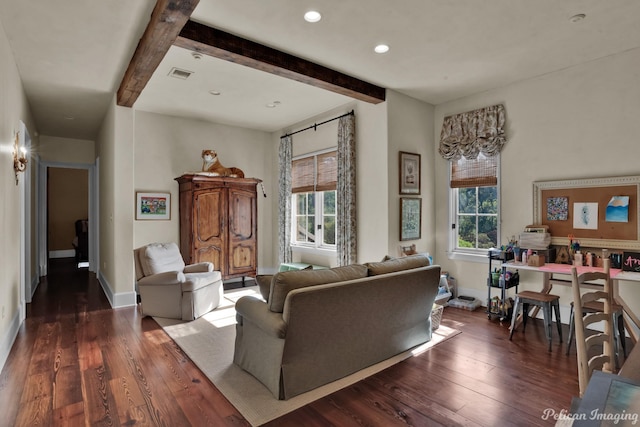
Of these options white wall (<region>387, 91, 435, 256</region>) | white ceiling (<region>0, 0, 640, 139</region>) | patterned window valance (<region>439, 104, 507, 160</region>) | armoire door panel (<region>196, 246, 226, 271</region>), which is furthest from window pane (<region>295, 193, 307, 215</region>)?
patterned window valance (<region>439, 104, 507, 160</region>)

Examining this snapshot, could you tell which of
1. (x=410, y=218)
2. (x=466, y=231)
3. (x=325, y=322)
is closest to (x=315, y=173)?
(x=410, y=218)

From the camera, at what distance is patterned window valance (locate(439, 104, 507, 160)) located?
455cm

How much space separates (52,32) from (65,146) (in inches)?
196

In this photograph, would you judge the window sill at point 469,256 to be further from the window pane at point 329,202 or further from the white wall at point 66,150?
the white wall at point 66,150

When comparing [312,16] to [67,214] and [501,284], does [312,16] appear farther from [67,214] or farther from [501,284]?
[67,214]

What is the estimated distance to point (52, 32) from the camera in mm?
3117

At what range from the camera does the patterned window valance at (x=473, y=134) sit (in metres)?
4.55

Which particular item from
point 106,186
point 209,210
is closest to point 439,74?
point 209,210

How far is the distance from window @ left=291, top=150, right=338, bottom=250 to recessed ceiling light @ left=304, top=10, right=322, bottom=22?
2.74m

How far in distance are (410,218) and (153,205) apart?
397 centimetres

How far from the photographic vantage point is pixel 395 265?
119 inches

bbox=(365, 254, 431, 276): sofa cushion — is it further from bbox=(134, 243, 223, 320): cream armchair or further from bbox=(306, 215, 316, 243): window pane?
bbox=(306, 215, 316, 243): window pane

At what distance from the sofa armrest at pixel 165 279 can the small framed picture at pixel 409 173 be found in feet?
9.83

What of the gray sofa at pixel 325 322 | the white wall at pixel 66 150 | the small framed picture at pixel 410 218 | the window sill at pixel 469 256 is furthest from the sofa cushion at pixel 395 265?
the white wall at pixel 66 150
